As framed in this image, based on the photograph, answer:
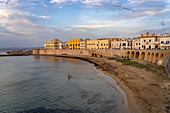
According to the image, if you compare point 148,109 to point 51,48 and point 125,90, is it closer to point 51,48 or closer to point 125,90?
point 125,90

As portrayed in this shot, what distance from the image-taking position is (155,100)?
17719 mm

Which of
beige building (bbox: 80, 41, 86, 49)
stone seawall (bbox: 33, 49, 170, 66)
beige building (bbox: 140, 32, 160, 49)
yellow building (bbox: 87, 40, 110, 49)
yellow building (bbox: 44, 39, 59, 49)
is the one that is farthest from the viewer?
yellow building (bbox: 44, 39, 59, 49)

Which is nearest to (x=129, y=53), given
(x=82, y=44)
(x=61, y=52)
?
(x=82, y=44)

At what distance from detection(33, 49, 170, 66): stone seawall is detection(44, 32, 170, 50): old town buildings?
4503 mm

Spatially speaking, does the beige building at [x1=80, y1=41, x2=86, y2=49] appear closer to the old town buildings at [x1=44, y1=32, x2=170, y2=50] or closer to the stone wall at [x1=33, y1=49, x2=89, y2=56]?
the old town buildings at [x1=44, y1=32, x2=170, y2=50]

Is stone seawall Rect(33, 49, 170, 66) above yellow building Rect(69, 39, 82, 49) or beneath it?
beneath

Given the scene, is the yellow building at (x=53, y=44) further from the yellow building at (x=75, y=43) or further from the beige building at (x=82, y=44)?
the beige building at (x=82, y=44)

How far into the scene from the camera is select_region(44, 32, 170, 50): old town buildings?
55.2 metres

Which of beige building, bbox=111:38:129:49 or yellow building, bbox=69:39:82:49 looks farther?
yellow building, bbox=69:39:82:49

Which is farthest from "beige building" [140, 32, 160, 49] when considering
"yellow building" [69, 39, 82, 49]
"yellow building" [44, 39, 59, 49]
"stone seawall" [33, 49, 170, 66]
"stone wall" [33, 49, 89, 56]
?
"yellow building" [44, 39, 59, 49]

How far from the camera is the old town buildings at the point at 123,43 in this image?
55209 mm

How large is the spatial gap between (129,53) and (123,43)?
41.7 feet

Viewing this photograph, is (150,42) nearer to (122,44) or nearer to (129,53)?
(129,53)

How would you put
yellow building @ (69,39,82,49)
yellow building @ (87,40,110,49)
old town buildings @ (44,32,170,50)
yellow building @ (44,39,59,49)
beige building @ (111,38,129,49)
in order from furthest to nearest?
yellow building @ (44,39,59,49) < yellow building @ (69,39,82,49) < yellow building @ (87,40,110,49) < beige building @ (111,38,129,49) < old town buildings @ (44,32,170,50)
